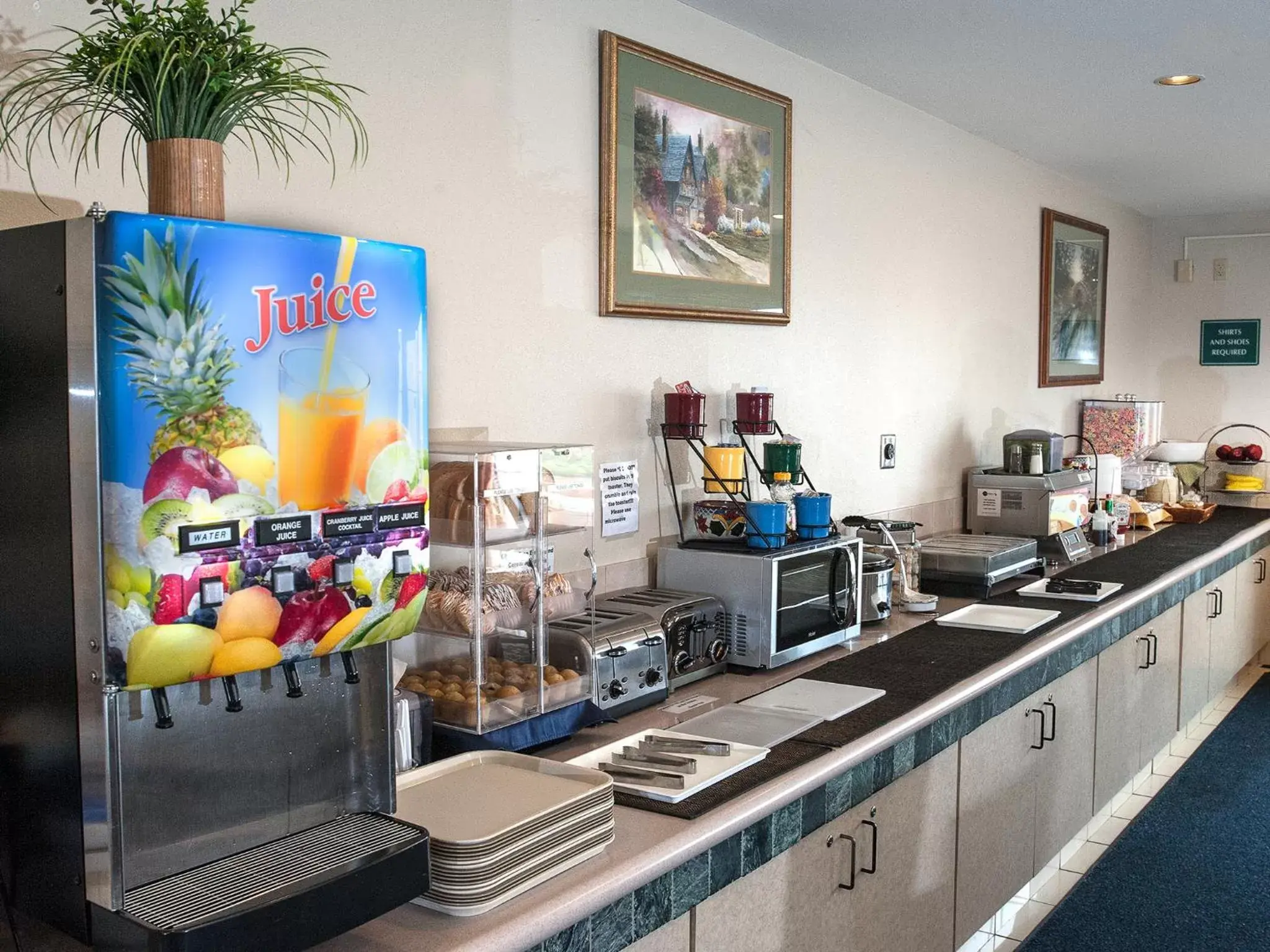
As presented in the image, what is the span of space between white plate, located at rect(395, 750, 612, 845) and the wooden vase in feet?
2.45

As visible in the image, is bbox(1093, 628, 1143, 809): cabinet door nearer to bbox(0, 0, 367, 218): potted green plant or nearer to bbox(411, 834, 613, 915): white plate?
bbox(411, 834, 613, 915): white plate

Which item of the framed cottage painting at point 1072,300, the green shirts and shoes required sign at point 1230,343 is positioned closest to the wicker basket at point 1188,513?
the framed cottage painting at point 1072,300

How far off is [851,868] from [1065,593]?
1.69 metres

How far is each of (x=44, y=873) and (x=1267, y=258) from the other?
20.9 feet

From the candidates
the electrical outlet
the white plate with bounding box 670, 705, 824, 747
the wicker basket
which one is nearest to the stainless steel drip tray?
the white plate with bounding box 670, 705, 824, 747

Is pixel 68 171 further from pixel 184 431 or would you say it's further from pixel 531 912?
pixel 531 912

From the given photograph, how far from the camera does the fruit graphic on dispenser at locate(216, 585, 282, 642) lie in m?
1.14

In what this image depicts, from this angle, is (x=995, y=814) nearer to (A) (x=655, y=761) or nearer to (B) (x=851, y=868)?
(B) (x=851, y=868)

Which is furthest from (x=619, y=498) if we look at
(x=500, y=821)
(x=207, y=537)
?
(x=207, y=537)

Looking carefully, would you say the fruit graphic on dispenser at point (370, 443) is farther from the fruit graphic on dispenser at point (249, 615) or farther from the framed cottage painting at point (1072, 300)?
the framed cottage painting at point (1072, 300)

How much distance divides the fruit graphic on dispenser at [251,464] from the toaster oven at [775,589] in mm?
1540

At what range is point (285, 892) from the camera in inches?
45.4

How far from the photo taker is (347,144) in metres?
2.06

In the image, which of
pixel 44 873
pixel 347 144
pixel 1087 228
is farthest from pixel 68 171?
pixel 1087 228
